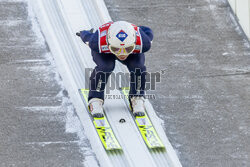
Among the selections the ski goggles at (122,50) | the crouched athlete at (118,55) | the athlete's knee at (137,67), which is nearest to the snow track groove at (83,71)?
the crouched athlete at (118,55)

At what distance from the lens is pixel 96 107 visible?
7.06 m

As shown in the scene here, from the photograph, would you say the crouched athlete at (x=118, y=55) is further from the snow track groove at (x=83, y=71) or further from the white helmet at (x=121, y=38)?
the snow track groove at (x=83, y=71)

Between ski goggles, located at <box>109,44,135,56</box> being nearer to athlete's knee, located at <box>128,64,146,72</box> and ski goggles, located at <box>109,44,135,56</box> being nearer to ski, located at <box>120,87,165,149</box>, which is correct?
athlete's knee, located at <box>128,64,146,72</box>

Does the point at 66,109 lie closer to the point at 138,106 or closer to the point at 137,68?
the point at 138,106

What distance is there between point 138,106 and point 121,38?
87 centimetres

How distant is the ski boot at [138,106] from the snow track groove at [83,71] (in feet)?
0.29

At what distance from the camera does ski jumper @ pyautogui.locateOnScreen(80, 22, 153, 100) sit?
685 centimetres

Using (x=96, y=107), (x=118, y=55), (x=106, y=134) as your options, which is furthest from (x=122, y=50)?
(x=106, y=134)

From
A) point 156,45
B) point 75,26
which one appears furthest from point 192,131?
point 75,26

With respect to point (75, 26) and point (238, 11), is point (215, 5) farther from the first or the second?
point (75, 26)

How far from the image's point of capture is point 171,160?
646cm

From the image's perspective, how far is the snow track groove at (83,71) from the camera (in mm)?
6527

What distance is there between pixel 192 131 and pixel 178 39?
196 cm

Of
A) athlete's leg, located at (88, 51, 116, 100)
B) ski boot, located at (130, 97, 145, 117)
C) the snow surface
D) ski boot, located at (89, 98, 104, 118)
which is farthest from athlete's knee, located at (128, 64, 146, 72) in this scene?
the snow surface
